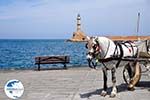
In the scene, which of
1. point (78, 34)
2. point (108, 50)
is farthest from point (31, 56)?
point (108, 50)

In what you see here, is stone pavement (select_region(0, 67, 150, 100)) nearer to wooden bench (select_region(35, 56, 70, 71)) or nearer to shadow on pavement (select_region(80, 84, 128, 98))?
shadow on pavement (select_region(80, 84, 128, 98))

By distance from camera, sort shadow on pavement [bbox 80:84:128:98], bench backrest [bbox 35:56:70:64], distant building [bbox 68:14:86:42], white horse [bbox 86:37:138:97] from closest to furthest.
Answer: white horse [bbox 86:37:138:97] → shadow on pavement [bbox 80:84:128:98] → distant building [bbox 68:14:86:42] → bench backrest [bbox 35:56:70:64]

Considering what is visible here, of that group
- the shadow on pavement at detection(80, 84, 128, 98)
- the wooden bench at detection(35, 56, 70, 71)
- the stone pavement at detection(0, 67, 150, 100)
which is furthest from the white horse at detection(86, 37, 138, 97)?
the wooden bench at detection(35, 56, 70, 71)

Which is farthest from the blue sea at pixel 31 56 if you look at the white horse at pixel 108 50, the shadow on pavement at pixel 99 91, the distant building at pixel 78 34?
the white horse at pixel 108 50

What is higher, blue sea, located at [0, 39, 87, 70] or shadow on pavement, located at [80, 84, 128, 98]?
shadow on pavement, located at [80, 84, 128, 98]

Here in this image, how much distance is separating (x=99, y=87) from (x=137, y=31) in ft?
8.18

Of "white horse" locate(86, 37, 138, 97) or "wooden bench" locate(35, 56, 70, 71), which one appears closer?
"white horse" locate(86, 37, 138, 97)

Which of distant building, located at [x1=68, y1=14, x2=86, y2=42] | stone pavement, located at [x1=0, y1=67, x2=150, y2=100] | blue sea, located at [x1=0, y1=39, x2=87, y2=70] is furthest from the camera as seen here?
blue sea, located at [x1=0, y1=39, x2=87, y2=70]

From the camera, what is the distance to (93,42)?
42.1ft

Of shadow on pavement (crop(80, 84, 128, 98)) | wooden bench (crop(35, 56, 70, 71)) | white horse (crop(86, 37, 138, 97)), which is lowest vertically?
wooden bench (crop(35, 56, 70, 71))

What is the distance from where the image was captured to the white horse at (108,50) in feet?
42.1

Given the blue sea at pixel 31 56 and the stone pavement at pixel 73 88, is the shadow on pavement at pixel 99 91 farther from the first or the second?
the blue sea at pixel 31 56

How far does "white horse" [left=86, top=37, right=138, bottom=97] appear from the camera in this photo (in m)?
12.8

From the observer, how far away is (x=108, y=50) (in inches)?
526
